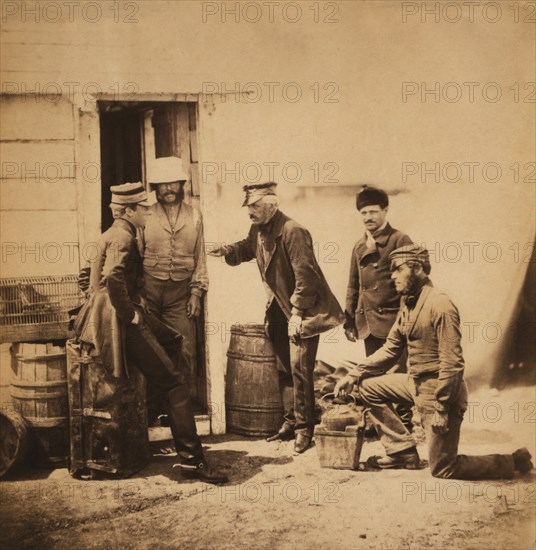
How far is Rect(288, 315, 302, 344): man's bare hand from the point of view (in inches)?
177

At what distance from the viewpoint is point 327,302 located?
15.0 feet

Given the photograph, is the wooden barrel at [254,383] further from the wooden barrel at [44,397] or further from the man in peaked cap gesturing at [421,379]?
the wooden barrel at [44,397]

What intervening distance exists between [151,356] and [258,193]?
1110 millimetres

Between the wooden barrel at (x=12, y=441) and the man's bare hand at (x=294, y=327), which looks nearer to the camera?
the wooden barrel at (x=12, y=441)

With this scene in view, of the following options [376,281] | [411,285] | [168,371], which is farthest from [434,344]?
[168,371]

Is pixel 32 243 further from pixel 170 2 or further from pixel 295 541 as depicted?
pixel 295 541

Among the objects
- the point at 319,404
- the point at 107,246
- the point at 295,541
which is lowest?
the point at 295,541

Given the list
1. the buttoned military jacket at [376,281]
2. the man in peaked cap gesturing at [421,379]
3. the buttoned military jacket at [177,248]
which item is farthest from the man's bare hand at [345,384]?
the buttoned military jacket at [177,248]

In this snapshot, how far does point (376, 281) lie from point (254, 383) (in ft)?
3.08

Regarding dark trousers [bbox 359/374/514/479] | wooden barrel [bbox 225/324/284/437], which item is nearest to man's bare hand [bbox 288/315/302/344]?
wooden barrel [bbox 225/324/284/437]

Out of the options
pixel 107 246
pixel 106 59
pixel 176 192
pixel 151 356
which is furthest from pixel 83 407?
pixel 106 59

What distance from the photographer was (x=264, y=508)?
14.4 feet

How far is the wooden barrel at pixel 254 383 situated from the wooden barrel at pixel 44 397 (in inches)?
38.7

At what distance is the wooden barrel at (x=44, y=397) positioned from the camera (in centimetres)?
441
